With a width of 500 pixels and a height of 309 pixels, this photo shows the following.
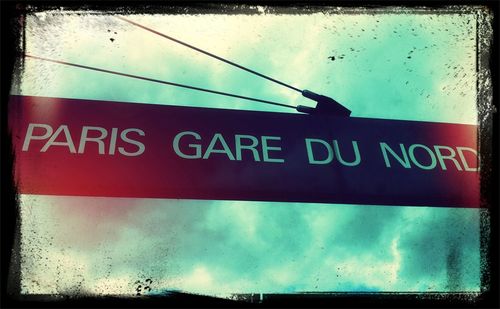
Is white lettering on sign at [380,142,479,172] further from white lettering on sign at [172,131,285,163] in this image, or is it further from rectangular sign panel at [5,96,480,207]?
white lettering on sign at [172,131,285,163]

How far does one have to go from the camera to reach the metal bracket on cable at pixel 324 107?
312cm

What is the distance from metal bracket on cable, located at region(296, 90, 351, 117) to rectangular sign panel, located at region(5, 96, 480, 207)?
0.05 meters

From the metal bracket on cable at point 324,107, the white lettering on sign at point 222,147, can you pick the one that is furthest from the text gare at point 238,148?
the metal bracket on cable at point 324,107

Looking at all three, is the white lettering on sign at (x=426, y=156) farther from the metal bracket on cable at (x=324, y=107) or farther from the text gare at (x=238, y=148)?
the metal bracket on cable at (x=324, y=107)

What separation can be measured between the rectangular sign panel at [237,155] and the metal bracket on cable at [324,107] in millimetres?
45

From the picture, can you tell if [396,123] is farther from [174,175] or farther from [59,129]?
[59,129]

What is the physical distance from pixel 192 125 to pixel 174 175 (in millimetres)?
351

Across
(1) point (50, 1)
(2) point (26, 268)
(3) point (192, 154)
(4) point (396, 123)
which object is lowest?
(2) point (26, 268)

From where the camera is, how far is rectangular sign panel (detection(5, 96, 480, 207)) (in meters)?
2.89

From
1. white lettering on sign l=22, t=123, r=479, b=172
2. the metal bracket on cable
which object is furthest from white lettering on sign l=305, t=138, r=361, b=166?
the metal bracket on cable

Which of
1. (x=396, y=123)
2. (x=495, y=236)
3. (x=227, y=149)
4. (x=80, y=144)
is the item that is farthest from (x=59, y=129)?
(x=495, y=236)

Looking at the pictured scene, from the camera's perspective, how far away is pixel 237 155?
120 inches

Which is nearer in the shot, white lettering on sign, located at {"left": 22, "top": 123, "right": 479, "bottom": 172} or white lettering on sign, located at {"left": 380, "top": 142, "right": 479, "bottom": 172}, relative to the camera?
white lettering on sign, located at {"left": 22, "top": 123, "right": 479, "bottom": 172}

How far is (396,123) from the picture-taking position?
131 inches
